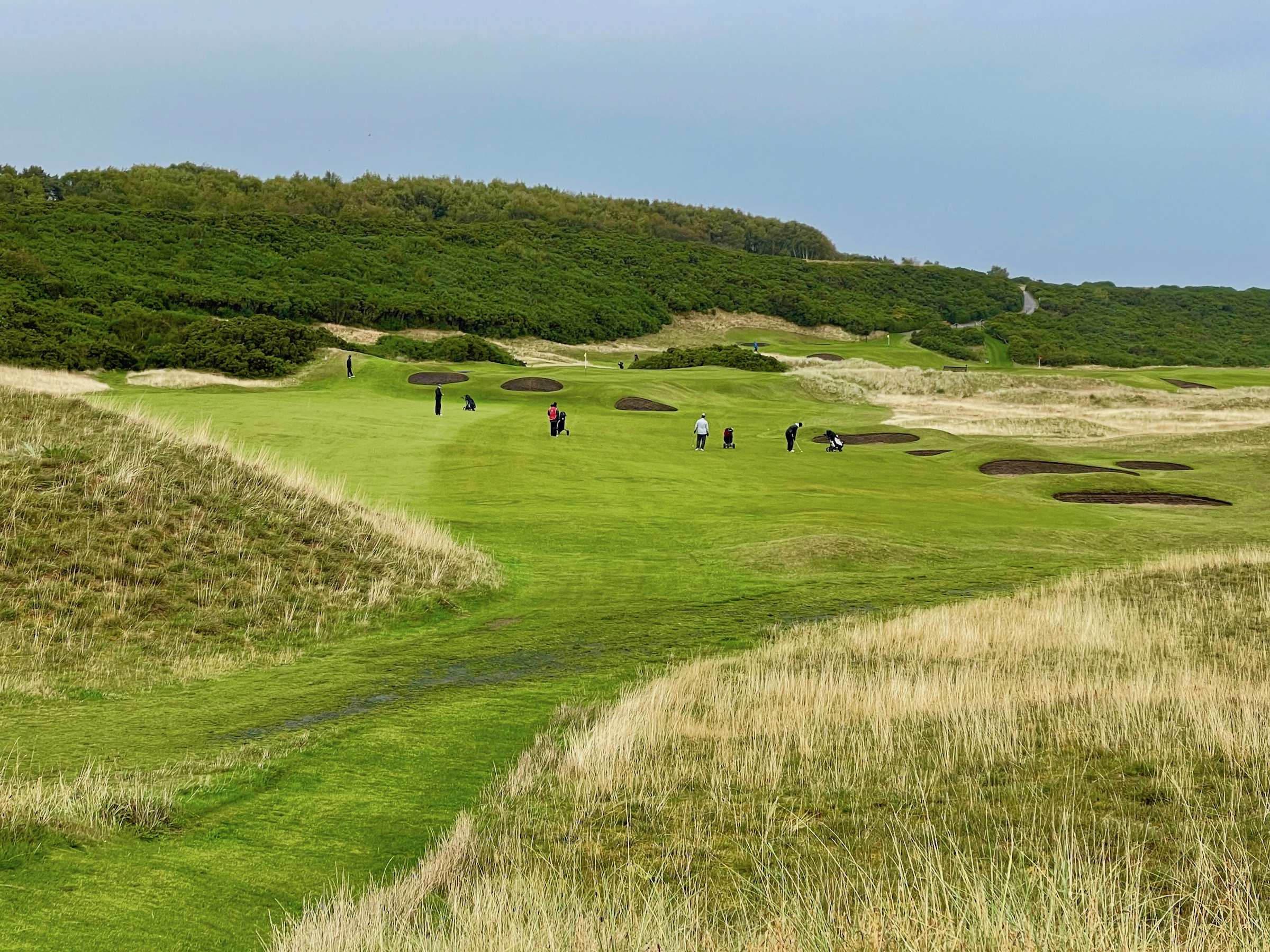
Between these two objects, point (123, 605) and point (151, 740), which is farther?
point (123, 605)

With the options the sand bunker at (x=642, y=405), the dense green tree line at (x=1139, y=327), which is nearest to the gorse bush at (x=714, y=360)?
the sand bunker at (x=642, y=405)

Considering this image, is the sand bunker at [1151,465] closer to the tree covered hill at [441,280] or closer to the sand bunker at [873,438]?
the sand bunker at [873,438]

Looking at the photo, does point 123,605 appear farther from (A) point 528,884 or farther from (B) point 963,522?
(B) point 963,522

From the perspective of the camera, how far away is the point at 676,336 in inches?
4968

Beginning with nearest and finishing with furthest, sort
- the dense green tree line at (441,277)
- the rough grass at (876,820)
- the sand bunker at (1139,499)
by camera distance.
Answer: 1. the rough grass at (876,820)
2. the sand bunker at (1139,499)
3. the dense green tree line at (441,277)

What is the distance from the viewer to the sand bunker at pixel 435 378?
5600cm

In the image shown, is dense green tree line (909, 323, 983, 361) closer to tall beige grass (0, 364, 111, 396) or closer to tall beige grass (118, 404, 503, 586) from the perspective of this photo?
tall beige grass (0, 364, 111, 396)

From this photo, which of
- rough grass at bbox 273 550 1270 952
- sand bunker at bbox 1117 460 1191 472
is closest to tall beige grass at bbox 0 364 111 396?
rough grass at bbox 273 550 1270 952

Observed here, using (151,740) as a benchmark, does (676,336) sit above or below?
above

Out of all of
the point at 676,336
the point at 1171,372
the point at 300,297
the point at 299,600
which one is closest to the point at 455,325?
A: the point at 300,297

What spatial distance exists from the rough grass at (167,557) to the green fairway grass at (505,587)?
2.72 feet

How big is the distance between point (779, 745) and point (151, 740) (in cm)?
570

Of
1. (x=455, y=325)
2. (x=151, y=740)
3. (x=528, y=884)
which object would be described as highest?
(x=455, y=325)

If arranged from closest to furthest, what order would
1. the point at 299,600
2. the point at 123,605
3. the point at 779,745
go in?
the point at 779,745 < the point at 123,605 < the point at 299,600
